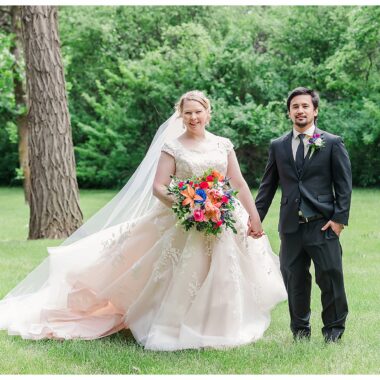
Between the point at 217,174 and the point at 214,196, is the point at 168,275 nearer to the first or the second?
the point at 214,196

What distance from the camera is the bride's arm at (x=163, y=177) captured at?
5.74m

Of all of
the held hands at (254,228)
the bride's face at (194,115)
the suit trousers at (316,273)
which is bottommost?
the suit trousers at (316,273)

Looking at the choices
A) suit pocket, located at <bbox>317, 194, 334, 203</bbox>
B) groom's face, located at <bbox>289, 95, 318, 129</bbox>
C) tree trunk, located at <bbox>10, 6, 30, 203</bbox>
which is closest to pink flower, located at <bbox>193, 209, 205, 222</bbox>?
suit pocket, located at <bbox>317, 194, 334, 203</bbox>

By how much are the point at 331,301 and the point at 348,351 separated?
44 centimetres

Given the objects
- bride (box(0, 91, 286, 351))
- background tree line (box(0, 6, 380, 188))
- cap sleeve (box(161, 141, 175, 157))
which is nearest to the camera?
bride (box(0, 91, 286, 351))

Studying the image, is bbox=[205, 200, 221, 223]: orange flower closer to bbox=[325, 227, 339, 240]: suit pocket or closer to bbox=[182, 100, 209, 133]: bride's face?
bbox=[182, 100, 209, 133]: bride's face

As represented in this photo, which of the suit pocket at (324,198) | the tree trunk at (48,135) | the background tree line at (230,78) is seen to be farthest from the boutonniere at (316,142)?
the background tree line at (230,78)

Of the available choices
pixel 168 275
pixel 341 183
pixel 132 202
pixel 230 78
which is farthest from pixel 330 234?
pixel 230 78

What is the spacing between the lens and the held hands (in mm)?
5818

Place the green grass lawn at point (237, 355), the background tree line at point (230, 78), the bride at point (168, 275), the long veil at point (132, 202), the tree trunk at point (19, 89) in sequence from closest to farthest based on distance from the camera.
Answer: the green grass lawn at point (237, 355)
the bride at point (168, 275)
the long veil at point (132, 202)
the tree trunk at point (19, 89)
the background tree line at point (230, 78)

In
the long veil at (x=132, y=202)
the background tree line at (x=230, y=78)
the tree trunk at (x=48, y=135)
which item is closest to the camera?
the long veil at (x=132, y=202)

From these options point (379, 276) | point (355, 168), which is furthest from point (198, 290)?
point (355, 168)

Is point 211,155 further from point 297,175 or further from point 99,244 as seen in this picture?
point 99,244

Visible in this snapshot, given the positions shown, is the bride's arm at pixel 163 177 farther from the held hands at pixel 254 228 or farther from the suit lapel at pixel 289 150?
the suit lapel at pixel 289 150
